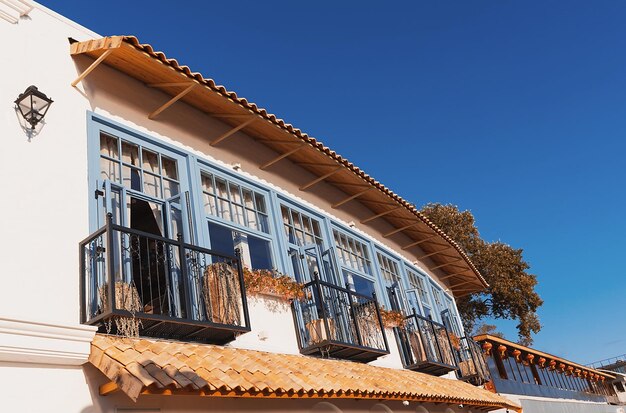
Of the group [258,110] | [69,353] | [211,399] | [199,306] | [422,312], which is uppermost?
[258,110]

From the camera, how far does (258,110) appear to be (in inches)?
330

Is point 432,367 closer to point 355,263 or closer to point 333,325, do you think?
point 355,263

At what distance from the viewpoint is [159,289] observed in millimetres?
6266

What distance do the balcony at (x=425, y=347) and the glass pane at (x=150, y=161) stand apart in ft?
19.0

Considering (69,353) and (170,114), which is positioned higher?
(170,114)

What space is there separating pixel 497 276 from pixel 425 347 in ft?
59.1

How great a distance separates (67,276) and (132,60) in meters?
3.00

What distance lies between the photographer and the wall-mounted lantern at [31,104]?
5.95 metres

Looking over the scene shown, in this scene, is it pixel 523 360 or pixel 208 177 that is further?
pixel 523 360

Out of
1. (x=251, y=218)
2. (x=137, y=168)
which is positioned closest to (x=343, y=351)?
(x=251, y=218)

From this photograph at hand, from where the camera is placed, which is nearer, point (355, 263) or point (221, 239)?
point (221, 239)

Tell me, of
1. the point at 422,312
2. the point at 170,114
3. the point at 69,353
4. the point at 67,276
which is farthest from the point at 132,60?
the point at 422,312

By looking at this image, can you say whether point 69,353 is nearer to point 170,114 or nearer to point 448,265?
point 170,114

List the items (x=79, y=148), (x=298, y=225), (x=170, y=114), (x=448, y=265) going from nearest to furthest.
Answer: (x=79, y=148), (x=170, y=114), (x=298, y=225), (x=448, y=265)
